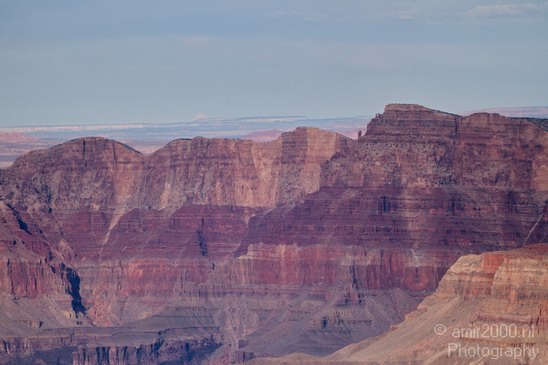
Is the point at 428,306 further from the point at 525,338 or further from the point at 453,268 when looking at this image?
the point at 525,338

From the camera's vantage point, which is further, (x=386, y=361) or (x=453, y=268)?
(x=453, y=268)

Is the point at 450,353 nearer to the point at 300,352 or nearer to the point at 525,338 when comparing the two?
the point at 525,338

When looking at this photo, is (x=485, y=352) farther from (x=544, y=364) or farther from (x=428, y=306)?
(x=428, y=306)

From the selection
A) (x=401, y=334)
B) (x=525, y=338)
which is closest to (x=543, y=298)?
(x=525, y=338)

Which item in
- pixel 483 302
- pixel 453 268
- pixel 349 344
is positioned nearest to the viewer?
pixel 483 302

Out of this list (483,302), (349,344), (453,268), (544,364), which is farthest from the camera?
(349,344)

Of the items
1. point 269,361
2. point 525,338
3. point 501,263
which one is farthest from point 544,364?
point 269,361

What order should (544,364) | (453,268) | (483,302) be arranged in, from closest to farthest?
A: (544,364) → (483,302) → (453,268)

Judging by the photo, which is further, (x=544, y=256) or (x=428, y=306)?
(x=428, y=306)

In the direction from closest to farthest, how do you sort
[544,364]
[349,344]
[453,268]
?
[544,364], [453,268], [349,344]
